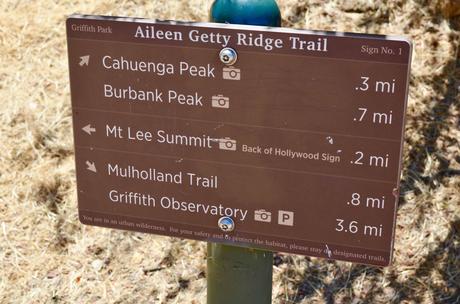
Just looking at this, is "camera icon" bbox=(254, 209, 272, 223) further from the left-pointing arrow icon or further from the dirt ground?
the dirt ground

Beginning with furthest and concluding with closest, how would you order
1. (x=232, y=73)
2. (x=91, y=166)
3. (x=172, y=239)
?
(x=172, y=239) < (x=91, y=166) < (x=232, y=73)

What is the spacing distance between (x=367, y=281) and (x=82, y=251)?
148cm

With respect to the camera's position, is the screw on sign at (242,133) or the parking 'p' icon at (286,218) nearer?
the screw on sign at (242,133)

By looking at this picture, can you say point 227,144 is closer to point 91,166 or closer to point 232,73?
point 232,73

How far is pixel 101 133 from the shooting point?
89.9 inches

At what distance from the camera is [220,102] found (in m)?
2.14

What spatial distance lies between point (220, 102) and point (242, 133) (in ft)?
0.34

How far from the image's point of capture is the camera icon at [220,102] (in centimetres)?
213

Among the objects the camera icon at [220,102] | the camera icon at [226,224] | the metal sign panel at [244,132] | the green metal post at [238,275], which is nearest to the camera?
the metal sign panel at [244,132]

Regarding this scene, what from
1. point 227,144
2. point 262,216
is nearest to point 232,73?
point 227,144

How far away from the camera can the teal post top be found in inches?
84.3

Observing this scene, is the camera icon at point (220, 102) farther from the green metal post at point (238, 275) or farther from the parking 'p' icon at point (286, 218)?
the green metal post at point (238, 275)

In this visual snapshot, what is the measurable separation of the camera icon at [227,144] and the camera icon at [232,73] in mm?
173

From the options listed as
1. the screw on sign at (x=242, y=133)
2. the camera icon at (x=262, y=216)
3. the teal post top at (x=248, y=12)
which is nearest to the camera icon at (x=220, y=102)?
the screw on sign at (x=242, y=133)
